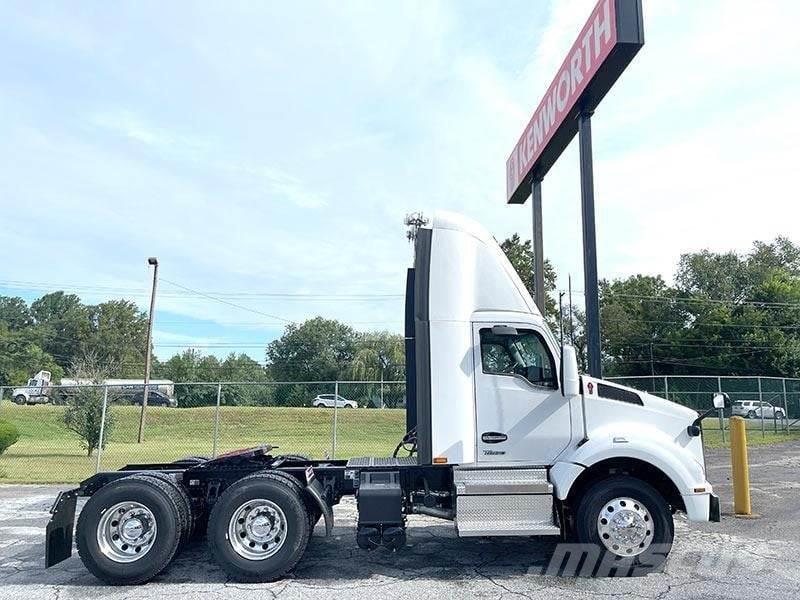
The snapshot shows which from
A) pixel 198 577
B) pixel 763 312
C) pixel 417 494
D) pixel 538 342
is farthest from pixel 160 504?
pixel 763 312

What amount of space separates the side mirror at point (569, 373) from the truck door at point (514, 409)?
15 cm

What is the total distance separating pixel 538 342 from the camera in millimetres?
6363

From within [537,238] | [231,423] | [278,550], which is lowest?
[278,550]

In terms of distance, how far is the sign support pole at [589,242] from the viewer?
28.7 feet

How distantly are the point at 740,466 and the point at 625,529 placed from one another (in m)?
3.93

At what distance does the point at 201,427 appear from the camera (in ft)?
78.4

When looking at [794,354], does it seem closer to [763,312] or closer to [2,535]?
[763,312]

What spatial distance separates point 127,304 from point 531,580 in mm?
96767

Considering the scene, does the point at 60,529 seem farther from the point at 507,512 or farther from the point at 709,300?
the point at 709,300

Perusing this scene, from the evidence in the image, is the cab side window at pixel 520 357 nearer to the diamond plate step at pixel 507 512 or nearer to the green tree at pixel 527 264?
the diamond plate step at pixel 507 512

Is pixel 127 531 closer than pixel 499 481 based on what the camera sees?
Yes

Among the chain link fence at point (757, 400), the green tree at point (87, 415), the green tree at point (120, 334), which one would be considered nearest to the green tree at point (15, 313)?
the green tree at point (120, 334)

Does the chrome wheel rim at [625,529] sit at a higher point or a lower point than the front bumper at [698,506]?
lower

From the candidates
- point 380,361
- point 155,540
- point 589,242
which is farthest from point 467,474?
point 380,361
